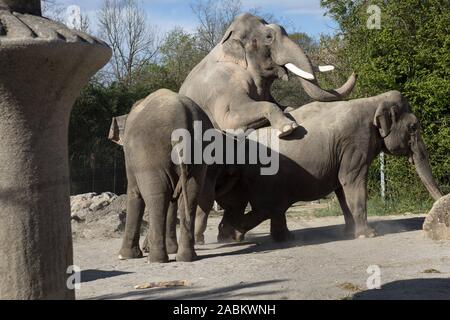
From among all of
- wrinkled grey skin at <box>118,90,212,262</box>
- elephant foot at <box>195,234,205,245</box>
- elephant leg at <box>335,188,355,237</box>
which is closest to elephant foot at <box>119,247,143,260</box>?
wrinkled grey skin at <box>118,90,212,262</box>

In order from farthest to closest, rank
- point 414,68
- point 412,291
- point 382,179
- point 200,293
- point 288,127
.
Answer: point 382,179 → point 414,68 → point 288,127 → point 200,293 → point 412,291

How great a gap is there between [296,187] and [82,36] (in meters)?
7.28

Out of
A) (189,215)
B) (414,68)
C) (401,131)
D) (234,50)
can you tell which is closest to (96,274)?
Answer: (189,215)

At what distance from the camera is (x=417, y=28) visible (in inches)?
607

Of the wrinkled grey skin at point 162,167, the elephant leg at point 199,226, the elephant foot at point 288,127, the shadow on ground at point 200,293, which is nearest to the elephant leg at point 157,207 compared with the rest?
the wrinkled grey skin at point 162,167

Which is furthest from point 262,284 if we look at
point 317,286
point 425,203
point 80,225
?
point 425,203

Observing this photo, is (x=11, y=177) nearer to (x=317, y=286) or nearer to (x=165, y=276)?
(x=317, y=286)

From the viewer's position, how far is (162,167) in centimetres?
862

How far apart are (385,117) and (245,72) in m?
2.06

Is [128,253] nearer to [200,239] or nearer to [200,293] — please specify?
[200,239]

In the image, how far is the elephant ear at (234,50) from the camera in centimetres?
1152

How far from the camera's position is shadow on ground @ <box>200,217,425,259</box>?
1007 cm

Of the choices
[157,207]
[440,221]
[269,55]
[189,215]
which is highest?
[269,55]
